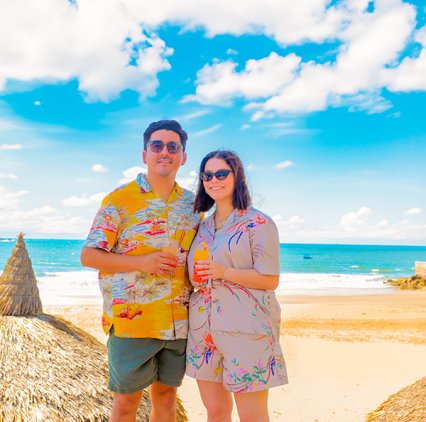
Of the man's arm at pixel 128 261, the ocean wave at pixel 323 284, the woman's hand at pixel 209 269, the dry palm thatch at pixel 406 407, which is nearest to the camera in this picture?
the woman's hand at pixel 209 269

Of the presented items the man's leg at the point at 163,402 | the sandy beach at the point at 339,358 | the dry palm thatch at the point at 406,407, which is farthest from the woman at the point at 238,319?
the sandy beach at the point at 339,358

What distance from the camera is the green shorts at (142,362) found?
302cm

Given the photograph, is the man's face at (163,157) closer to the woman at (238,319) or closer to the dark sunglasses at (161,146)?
the dark sunglasses at (161,146)

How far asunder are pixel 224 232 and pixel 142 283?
0.60 metres

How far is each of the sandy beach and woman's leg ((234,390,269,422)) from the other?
329 centimetres

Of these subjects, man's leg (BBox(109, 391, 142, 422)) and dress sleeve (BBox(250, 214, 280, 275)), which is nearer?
dress sleeve (BBox(250, 214, 280, 275))

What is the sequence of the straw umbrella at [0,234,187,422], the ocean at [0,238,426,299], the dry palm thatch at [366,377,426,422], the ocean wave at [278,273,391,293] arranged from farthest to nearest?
the ocean wave at [278,273,391,293]
the ocean at [0,238,426,299]
the dry palm thatch at [366,377,426,422]
the straw umbrella at [0,234,187,422]

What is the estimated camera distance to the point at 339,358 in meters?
9.28

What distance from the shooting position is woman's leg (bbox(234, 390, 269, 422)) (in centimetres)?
278

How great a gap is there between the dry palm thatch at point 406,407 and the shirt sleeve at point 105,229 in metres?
2.96

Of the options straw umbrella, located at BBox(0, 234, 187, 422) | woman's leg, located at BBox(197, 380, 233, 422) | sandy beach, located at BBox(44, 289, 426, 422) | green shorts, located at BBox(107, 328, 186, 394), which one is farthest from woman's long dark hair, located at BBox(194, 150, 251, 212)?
sandy beach, located at BBox(44, 289, 426, 422)

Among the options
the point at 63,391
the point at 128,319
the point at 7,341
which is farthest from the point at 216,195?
the point at 7,341

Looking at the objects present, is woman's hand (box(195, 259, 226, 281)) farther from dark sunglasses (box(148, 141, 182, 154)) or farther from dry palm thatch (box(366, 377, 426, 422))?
dry palm thatch (box(366, 377, 426, 422))

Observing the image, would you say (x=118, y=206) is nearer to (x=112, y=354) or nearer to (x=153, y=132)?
(x=153, y=132)
